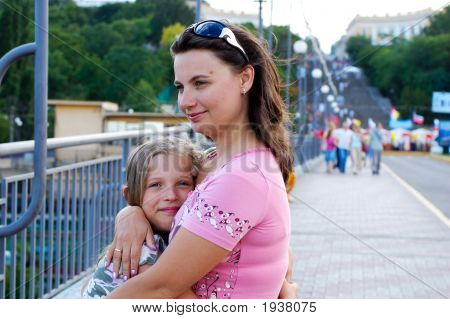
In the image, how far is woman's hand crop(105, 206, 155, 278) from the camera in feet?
4.90

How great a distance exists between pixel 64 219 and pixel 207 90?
2551 millimetres

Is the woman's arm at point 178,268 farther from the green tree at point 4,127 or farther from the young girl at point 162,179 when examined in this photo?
the green tree at point 4,127

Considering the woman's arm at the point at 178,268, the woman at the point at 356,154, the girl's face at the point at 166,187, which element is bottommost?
the woman at the point at 356,154

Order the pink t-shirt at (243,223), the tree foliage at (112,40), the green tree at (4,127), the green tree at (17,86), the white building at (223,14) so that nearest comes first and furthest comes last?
the pink t-shirt at (243,223), the white building at (223,14), the tree foliage at (112,40), the green tree at (17,86), the green tree at (4,127)

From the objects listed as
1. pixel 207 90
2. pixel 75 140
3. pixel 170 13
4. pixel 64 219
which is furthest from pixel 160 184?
pixel 170 13

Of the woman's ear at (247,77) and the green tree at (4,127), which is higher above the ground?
the woman's ear at (247,77)

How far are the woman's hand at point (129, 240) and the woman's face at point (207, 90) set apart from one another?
23 cm

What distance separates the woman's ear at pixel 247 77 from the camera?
4.90ft

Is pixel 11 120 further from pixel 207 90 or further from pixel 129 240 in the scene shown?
pixel 207 90

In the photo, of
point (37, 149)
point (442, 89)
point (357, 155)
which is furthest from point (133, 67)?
point (37, 149)

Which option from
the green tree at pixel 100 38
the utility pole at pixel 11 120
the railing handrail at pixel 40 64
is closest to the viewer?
the railing handrail at pixel 40 64

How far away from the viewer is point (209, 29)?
4.76ft

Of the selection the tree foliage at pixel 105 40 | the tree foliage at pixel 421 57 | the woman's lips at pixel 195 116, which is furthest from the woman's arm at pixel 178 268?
the tree foliage at pixel 421 57
